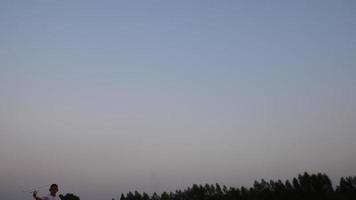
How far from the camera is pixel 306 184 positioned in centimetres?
12281

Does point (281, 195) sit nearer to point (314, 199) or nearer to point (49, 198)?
point (314, 199)

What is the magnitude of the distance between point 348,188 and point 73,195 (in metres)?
106

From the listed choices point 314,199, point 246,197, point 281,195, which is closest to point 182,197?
point 246,197

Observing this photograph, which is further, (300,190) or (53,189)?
(300,190)

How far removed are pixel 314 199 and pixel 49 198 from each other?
Result: 4477 inches

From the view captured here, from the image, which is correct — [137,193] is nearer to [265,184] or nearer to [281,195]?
[265,184]

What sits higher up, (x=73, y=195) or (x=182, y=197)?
(x=182, y=197)

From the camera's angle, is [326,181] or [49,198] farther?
[326,181]

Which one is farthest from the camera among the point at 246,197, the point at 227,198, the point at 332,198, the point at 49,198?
the point at 227,198

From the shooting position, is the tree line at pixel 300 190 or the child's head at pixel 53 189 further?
the tree line at pixel 300 190

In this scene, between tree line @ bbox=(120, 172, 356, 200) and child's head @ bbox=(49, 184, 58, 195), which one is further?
tree line @ bbox=(120, 172, 356, 200)

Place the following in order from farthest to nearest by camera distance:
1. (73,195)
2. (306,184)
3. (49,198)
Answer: (306,184), (73,195), (49,198)

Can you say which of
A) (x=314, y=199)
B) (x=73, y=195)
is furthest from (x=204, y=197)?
(x=73, y=195)

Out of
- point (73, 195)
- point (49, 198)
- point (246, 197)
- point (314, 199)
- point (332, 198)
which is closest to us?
point (49, 198)
